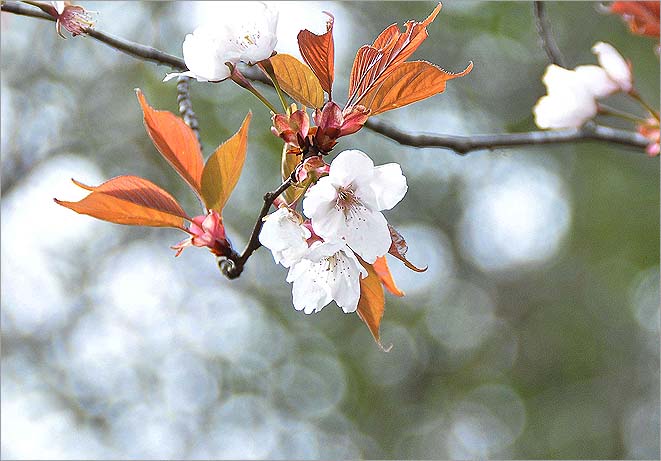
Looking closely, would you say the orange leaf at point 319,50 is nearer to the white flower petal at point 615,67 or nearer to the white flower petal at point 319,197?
the white flower petal at point 319,197

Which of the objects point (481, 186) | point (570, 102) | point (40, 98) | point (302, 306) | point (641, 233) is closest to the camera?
point (302, 306)

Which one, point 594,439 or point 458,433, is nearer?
point 594,439

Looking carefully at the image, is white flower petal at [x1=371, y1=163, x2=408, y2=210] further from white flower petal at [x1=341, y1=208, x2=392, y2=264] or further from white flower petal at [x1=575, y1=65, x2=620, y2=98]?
white flower petal at [x1=575, y1=65, x2=620, y2=98]

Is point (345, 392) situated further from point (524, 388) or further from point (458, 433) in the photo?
point (524, 388)

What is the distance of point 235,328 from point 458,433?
1.59 metres

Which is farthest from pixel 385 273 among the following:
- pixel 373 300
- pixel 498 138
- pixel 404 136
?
pixel 498 138

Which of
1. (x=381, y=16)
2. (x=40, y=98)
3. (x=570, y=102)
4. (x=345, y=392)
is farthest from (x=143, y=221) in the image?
(x=345, y=392)

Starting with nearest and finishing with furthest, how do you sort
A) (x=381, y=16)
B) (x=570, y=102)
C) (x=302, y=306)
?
(x=302, y=306), (x=570, y=102), (x=381, y=16)

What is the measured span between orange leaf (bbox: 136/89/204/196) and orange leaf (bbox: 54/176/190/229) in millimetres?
33

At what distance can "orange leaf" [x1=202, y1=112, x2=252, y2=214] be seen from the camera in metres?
0.68

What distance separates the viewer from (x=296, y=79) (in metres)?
0.62

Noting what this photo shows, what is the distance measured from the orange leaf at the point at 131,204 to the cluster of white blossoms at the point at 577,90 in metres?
0.64

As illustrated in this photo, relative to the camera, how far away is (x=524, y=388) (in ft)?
15.3

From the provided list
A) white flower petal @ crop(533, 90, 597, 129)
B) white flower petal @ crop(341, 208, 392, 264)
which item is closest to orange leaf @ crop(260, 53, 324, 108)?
white flower petal @ crop(341, 208, 392, 264)
